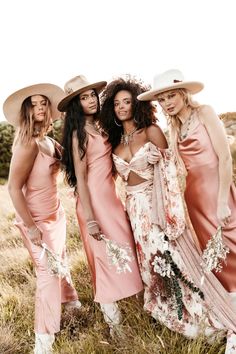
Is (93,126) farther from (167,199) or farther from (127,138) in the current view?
(167,199)

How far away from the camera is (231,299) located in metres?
4.27

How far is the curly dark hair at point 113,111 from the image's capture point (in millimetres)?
4383

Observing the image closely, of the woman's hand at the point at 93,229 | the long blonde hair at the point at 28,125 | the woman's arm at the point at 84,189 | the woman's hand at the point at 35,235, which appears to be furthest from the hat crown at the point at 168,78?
the woman's hand at the point at 35,235

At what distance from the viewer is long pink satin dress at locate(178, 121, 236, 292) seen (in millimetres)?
4129

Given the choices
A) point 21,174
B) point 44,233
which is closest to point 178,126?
point 21,174

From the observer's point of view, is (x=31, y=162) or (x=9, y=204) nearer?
(x=31, y=162)

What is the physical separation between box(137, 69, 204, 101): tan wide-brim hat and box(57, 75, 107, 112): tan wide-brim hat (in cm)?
44

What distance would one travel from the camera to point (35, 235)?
171 inches

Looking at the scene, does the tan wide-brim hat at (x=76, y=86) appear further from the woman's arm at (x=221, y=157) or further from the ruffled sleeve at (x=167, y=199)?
the woman's arm at (x=221, y=157)

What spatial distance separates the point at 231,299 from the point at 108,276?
1.05 m

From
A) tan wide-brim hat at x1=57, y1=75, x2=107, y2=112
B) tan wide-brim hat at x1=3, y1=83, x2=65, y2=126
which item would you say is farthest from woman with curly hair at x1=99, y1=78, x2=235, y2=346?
tan wide-brim hat at x1=3, y1=83, x2=65, y2=126

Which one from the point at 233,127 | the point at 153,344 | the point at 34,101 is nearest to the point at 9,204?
the point at 233,127

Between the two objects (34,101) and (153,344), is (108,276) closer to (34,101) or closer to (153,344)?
(153,344)

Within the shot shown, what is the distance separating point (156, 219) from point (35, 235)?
3.40ft
